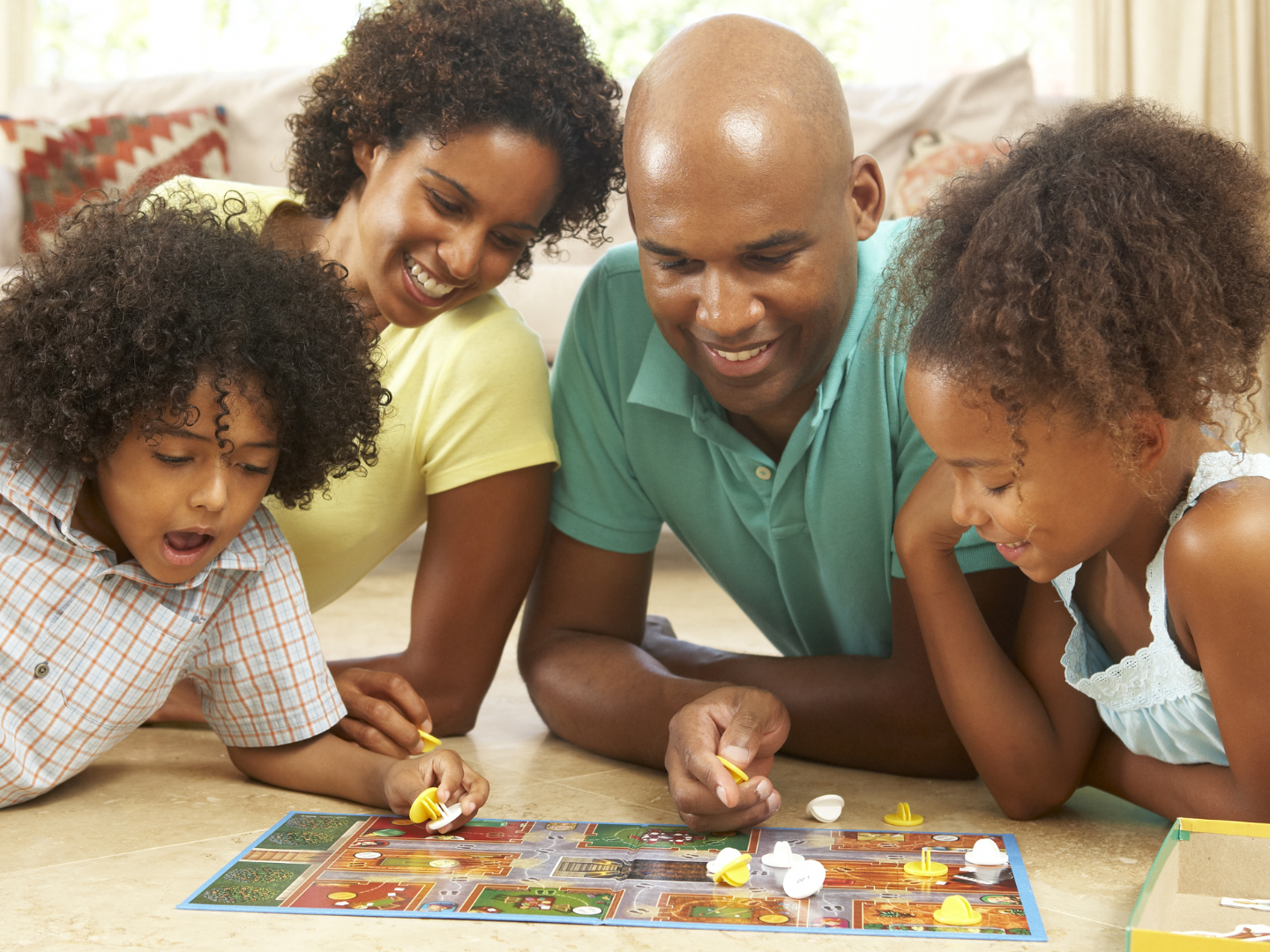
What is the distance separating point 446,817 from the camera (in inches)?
53.3

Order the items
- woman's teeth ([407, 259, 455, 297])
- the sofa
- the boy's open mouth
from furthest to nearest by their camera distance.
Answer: the sofa → woman's teeth ([407, 259, 455, 297]) → the boy's open mouth

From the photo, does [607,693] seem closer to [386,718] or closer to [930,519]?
[386,718]

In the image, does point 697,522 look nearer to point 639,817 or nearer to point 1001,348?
point 639,817

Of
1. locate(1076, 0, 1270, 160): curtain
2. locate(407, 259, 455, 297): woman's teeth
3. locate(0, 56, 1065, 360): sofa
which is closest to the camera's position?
locate(407, 259, 455, 297): woman's teeth

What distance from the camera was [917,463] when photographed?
62.3 inches

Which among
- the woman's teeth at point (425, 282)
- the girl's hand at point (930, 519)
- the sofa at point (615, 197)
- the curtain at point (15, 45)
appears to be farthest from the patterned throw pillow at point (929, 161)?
the curtain at point (15, 45)

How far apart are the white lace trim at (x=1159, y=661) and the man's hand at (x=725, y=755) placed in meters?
0.33

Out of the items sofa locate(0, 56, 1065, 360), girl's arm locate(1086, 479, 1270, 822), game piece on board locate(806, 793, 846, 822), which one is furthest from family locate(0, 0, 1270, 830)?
sofa locate(0, 56, 1065, 360)

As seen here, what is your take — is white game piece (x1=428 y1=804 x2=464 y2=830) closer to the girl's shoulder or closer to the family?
the family

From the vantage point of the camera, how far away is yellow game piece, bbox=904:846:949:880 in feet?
4.05

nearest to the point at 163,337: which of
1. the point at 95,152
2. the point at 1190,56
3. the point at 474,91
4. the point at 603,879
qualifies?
the point at 474,91

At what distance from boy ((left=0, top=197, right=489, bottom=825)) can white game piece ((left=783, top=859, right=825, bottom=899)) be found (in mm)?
369

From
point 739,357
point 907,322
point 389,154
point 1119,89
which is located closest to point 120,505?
point 389,154

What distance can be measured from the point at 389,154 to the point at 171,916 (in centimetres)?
102
